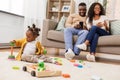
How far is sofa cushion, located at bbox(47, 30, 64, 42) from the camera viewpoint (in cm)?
301

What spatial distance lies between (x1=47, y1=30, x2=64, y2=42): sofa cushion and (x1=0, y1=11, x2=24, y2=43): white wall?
3.28 ft

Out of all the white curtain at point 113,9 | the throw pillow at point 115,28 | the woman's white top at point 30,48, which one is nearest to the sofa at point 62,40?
the throw pillow at point 115,28

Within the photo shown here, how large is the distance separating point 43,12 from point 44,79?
340 cm

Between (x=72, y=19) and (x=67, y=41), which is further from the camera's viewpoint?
(x=72, y=19)

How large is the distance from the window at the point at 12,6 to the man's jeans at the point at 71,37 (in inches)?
54.1

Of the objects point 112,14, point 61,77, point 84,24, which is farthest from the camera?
point 112,14

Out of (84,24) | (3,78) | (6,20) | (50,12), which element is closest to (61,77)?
(3,78)

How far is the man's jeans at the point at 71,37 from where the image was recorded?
2.74 m

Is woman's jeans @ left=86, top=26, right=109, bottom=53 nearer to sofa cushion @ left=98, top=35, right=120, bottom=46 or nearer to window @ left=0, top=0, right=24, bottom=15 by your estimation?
sofa cushion @ left=98, top=35, right=120, bottom=46

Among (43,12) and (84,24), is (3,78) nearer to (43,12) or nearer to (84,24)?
(84,24)

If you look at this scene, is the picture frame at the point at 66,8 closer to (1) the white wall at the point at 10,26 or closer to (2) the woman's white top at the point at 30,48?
(1) the white wall at the point at 10,26

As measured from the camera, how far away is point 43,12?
15.2ft

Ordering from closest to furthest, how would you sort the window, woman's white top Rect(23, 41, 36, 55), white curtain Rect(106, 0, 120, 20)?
1. woman's white top Rect(23, 41, 36, 55)
2. the window
3. white curtain Rect(106, 0, 120, 20)

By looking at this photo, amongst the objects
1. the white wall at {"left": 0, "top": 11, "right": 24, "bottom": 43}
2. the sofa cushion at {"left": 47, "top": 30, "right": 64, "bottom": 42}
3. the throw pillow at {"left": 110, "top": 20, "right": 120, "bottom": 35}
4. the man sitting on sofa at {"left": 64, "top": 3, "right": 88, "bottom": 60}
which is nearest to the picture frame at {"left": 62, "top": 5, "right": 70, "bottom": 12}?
the white wall at {"left": 0, "top": 11, "right": 24, "bottom": 43}
